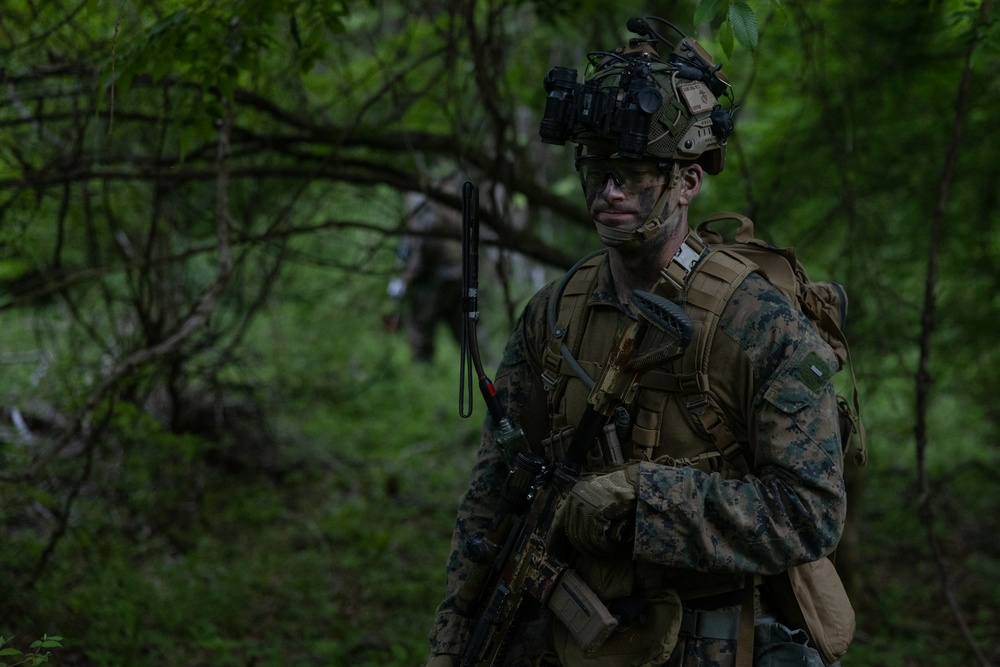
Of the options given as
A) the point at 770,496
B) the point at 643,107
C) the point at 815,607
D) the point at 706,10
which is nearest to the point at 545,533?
the point at 770,496

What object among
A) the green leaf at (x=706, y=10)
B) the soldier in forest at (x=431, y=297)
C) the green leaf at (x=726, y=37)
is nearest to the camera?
the green leaf at (x=706, y=10)

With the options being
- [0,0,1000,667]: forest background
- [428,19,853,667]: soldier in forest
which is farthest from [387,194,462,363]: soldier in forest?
[428,19,853,667]: soldier in forest

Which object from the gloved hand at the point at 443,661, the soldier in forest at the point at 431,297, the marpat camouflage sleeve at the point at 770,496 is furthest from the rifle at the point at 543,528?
the soldier in forest at the point at 431,297

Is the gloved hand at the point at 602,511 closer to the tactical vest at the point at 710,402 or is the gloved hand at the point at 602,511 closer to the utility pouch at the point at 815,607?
the tactical vest at the point at 710,402

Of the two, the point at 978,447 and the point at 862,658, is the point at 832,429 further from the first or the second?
the point at 978,447

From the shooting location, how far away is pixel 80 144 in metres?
4.48

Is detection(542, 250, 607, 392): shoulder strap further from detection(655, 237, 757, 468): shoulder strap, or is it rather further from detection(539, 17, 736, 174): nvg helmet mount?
detection(539, 17, 736, 174): nvg helmet mount

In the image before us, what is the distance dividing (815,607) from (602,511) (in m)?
0.65

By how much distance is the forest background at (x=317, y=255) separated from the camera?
13.9 feet

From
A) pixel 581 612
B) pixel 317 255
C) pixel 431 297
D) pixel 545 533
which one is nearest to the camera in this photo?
pixel 581 612

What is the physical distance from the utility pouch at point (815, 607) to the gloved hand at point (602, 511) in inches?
17.6

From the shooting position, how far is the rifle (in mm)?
2293

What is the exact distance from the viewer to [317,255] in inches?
263

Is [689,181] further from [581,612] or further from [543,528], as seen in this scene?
[581,612]
